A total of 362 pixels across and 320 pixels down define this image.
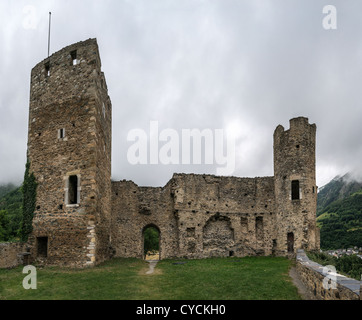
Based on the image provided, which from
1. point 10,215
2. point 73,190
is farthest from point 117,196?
point 10,215

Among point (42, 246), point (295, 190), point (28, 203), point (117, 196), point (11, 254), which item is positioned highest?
point (295, 190)

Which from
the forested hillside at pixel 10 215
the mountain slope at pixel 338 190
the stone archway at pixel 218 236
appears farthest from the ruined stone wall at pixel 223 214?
the mountain slope at pixel 338 190

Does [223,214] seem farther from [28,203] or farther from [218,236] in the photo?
[28,203]

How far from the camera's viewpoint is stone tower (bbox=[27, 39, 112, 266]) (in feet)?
53.1

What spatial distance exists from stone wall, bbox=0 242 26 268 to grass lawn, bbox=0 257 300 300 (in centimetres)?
82

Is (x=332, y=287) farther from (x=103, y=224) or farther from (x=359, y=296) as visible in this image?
(x=103, y=224)

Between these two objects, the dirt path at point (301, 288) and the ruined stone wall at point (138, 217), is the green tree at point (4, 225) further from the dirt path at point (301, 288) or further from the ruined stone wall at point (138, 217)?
the dirt path at point (301, 288)

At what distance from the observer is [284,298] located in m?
10.1

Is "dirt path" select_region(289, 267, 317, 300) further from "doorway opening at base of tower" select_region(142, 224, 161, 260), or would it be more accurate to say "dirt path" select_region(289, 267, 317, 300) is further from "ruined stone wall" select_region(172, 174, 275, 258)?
"doorway opening at base of tower" select_region(142, 224, 161, 260)

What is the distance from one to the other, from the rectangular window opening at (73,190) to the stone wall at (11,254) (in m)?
3.57

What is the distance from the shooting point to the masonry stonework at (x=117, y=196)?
16672mm

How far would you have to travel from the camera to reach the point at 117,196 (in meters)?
23.7

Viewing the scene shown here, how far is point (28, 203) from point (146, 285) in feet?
31.6

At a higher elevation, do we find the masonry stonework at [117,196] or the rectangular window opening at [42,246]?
the masonry stonework at [117,196]
